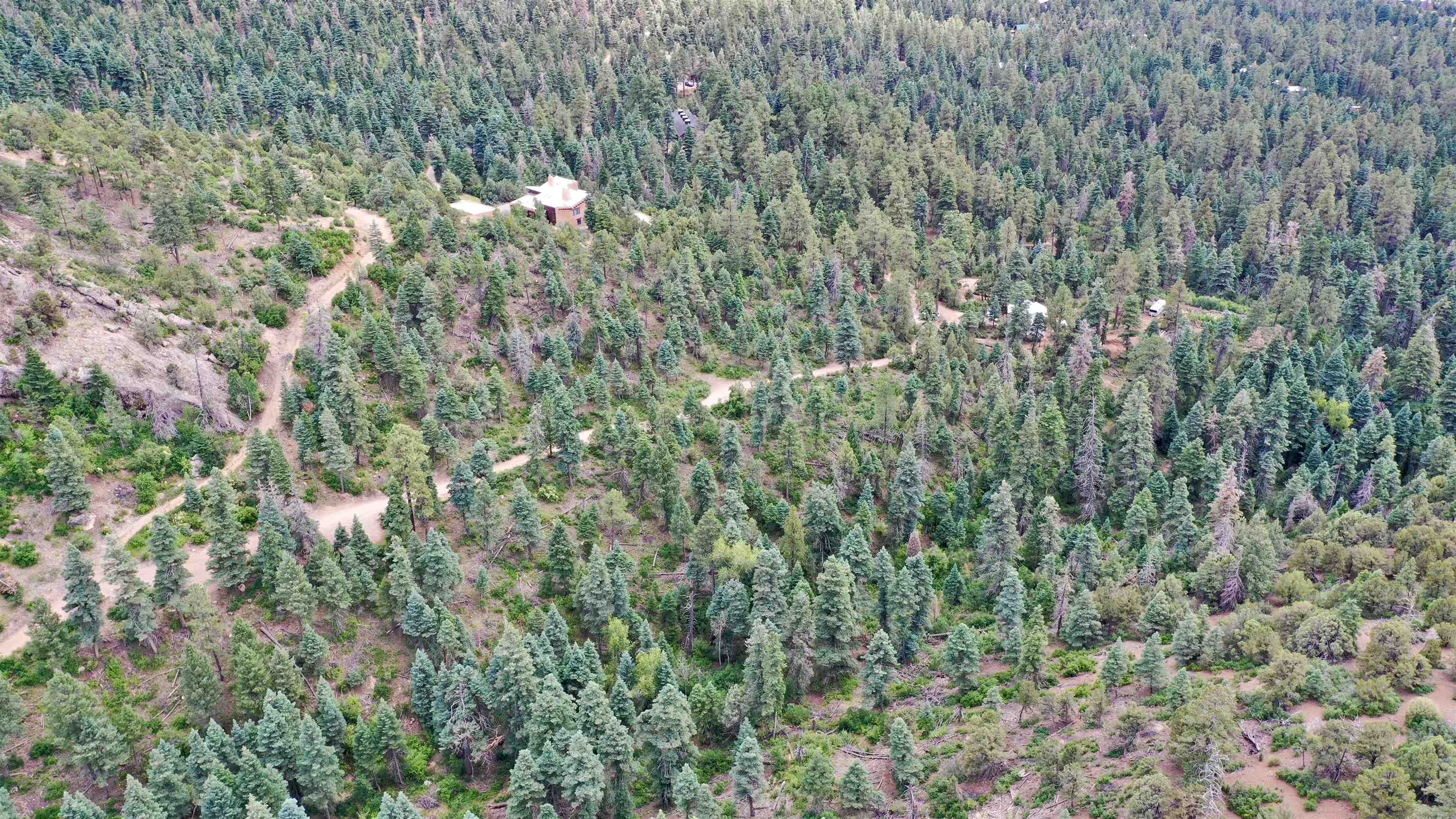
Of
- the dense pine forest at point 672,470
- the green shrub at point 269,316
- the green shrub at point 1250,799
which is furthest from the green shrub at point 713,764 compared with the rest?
the green shrub at point 269,316

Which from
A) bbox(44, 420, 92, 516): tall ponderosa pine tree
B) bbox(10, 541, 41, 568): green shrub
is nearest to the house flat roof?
bbox(44, 420, 92, 516): tall ponderosa pine tree

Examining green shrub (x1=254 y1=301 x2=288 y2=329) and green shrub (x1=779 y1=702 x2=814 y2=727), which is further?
green shrub (x1=254 y1=301 x2=288 y2=329)

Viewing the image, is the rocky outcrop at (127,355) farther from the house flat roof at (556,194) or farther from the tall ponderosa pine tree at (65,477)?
the house flat roof at (556,194)

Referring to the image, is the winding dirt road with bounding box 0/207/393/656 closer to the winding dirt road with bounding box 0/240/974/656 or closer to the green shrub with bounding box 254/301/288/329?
the winding dirt road with bounding box 0/240/974/656

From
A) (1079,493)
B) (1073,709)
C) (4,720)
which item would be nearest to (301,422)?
(4,720)

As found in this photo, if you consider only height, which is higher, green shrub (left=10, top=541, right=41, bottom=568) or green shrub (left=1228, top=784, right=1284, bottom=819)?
green shrub (left=10, top=541, right=41, bottom=568)

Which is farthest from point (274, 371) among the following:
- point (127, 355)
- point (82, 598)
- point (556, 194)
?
point (556, 194)

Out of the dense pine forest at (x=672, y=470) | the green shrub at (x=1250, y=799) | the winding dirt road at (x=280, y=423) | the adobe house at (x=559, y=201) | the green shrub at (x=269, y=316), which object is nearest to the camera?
the green shrub at (x=1250, y=799)
